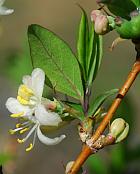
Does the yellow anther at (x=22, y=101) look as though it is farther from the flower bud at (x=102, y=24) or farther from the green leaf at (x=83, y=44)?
the flower bud at (x=102, y=24)

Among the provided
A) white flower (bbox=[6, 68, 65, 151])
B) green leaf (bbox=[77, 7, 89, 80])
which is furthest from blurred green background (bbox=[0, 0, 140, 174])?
green leaf (bbox=[77, 7, 89, 80])

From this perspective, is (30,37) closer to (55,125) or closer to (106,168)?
(55,125)

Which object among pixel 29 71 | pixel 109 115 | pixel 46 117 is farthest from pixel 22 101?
pixel 29 71

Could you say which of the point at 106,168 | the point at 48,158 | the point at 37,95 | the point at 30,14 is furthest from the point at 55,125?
the point at 30,14

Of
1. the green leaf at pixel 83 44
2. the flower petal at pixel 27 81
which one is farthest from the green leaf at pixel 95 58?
the flower petal at pixel 27 81

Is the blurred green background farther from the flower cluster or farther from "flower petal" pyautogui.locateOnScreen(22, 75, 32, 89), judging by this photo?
the flower cluster

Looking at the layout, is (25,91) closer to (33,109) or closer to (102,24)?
(33,109)
